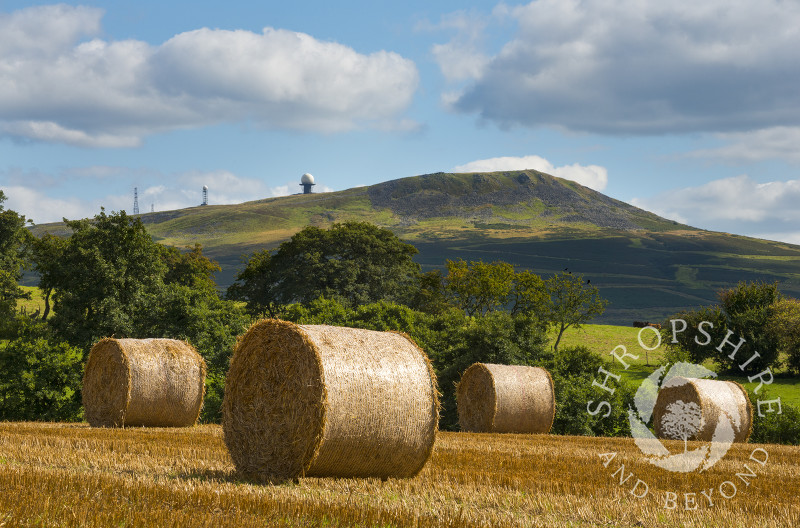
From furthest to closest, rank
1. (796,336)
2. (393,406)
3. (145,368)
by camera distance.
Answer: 1. (796,336)
2. (145,368)
3. (393,406)

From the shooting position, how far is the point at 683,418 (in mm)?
22422

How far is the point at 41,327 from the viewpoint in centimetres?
3159

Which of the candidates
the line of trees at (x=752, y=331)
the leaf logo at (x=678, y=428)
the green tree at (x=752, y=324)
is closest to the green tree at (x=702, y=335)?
the line of trees at (x=752, y=331)

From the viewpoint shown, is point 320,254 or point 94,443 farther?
point 320,254

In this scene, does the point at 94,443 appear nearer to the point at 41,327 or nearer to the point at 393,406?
the point at 393,406

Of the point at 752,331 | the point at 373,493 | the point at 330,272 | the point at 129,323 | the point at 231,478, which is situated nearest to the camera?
the point at 373,493

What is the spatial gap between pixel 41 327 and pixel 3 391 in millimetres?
3349

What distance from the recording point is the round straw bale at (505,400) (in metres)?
23.9

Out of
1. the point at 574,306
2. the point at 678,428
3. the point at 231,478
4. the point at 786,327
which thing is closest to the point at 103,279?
the point at 678,428

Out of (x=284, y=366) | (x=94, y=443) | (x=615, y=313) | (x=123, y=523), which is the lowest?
(x=615, y=313)

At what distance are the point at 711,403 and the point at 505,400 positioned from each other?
566 centimetres

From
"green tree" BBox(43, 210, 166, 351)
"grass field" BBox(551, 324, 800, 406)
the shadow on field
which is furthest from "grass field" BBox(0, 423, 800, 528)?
"grass field" BBox(551, 324, 800, 406)

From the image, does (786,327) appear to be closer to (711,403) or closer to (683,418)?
(711,403)

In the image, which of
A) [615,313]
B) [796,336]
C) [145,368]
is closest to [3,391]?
[145,368]
